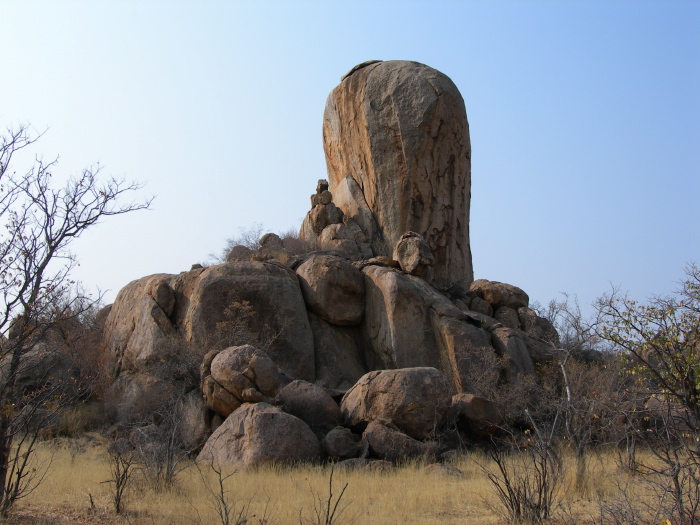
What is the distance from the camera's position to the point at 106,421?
14.9 meters

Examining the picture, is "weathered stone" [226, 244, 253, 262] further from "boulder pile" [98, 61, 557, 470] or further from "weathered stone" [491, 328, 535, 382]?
"weathered stone" [491, 328, 535, 382]

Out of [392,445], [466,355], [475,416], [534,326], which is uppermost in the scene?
[534,326]

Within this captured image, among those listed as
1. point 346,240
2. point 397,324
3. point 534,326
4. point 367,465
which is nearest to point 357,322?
point 397,324

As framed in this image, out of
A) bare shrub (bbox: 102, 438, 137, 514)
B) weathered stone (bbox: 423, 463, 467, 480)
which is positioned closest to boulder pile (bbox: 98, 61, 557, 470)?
weathered stone (bbox: 423, 463, 467, 480)

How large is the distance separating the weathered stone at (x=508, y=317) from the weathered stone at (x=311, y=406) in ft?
26.7

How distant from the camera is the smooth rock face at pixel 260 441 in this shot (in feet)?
36.3

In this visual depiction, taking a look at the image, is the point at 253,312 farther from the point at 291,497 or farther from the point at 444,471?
the point at 291,497

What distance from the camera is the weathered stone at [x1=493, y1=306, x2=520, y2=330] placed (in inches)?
777

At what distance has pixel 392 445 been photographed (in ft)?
38.7

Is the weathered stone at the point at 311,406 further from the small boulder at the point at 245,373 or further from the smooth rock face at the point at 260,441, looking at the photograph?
the smooth rock face at the point at 260,441

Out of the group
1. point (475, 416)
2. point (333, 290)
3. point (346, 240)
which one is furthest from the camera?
point (346, 240)

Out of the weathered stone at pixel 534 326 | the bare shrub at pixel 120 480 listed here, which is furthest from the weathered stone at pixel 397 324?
the bare shrub at pixel 120 480

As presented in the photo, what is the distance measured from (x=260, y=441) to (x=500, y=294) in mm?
10949

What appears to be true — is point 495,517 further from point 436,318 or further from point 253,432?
point 436,318
